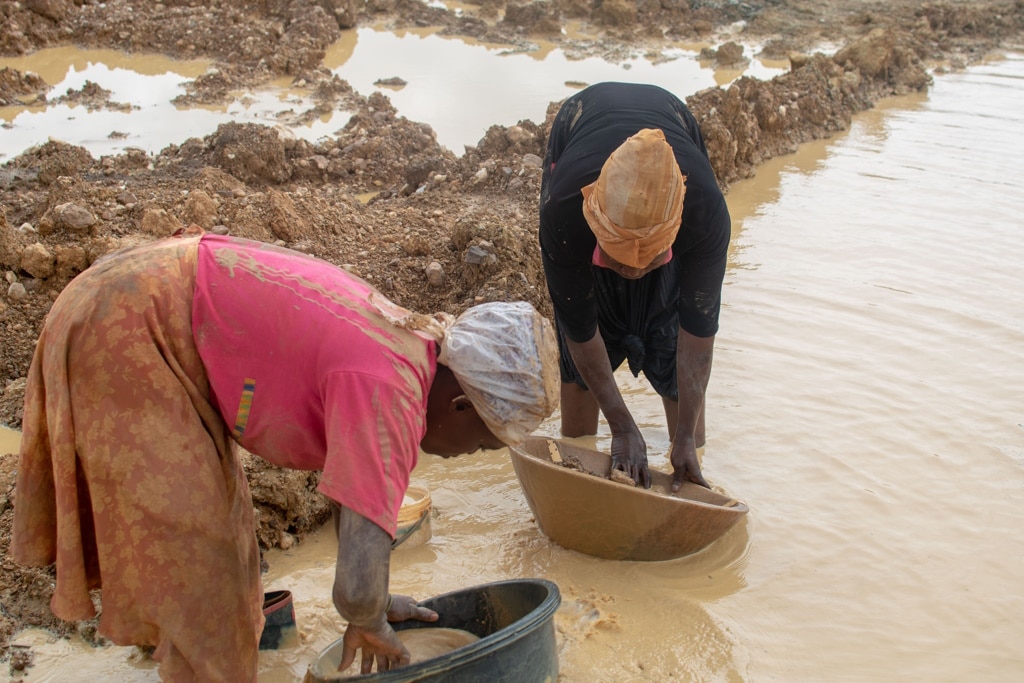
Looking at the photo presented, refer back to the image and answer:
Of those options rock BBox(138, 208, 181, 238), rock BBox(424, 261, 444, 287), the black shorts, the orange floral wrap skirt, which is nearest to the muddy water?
the black shorts

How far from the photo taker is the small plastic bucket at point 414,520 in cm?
306

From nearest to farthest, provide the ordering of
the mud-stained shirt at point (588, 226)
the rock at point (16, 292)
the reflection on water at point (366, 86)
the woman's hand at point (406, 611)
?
the woman's hand at point (406, 611), the mud-stained shirt at point (588, 226), the rock at point (16, 292), the reflection on water at point (366, 86)

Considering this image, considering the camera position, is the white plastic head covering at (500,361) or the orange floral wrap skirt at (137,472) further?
the white plastic head covering at (500,361)

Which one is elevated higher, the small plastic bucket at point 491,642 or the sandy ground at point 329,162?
→ the sandy ground at point 329,162

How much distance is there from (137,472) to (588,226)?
1.47 metres

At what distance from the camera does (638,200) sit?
7.98 feet

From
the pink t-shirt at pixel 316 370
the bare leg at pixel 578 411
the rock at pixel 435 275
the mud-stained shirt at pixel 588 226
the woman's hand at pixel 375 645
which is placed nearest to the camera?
the pink t-shirt at pixel 316 370

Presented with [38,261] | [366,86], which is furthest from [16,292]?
[366,86]

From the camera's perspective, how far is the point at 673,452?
312 cm

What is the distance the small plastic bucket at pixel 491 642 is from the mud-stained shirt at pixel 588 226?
927 mm

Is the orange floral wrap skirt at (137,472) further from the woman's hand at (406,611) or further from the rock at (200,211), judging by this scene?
the rock at (200,211)

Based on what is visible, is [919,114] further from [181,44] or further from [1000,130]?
[181,44]

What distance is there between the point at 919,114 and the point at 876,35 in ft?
4.30

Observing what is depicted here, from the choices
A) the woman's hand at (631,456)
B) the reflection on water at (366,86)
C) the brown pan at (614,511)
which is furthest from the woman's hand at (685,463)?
the reflection on water at (366,86)
